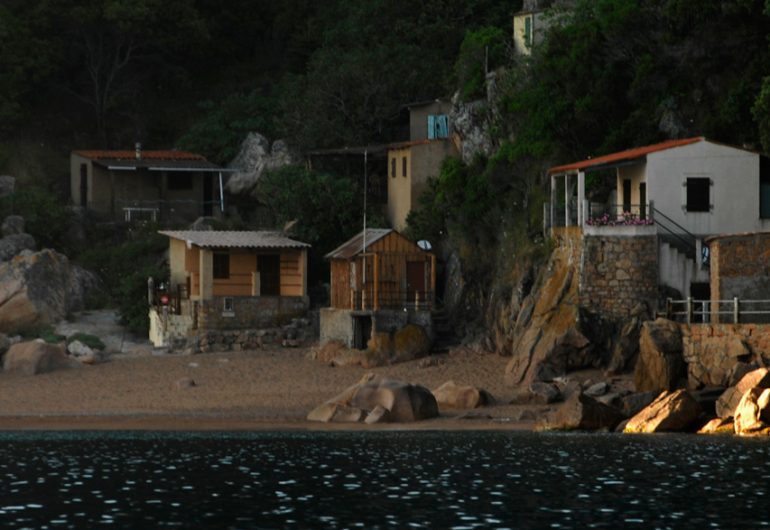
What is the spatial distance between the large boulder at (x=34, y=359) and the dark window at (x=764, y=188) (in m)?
24.1

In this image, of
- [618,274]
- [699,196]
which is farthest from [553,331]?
[699,196]

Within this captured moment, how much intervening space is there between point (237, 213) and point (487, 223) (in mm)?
18599

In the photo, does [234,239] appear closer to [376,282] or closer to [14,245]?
[376,282]

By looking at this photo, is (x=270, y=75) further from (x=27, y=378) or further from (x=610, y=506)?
(x=610, y=506)

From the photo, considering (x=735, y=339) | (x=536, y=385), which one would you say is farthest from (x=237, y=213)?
(x=735, y=339)

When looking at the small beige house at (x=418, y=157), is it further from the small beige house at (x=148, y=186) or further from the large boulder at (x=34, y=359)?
the large boulder at (x=34, y=359)

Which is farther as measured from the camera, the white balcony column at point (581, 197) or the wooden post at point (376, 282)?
the wooden post at point (376, 282)

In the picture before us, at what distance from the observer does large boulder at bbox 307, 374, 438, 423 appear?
55906 mm

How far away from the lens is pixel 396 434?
53844 mm

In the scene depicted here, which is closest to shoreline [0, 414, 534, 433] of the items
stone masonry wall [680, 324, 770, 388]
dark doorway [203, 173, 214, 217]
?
stone masonry wall [680, 324, 770, 388]

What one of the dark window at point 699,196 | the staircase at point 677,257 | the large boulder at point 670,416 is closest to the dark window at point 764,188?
the dark window at point 699,196

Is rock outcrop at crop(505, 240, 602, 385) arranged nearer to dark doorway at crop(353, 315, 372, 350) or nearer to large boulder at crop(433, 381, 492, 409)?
large boulder at crop(433, 381, 492, 409)

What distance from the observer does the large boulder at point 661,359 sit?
2169 inches

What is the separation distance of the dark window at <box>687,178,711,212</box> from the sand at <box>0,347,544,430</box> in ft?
26.2
